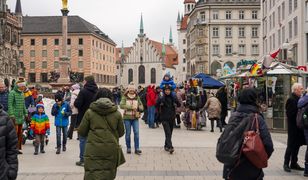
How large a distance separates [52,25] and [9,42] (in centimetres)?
1862

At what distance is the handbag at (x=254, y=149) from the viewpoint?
5215 millimetres

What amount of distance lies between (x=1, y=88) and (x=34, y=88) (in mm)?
5572

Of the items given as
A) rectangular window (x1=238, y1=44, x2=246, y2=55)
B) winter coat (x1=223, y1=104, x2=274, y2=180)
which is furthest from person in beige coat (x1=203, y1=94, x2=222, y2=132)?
rectangular window (x1=238, y1=44, x2=246, y2=55)

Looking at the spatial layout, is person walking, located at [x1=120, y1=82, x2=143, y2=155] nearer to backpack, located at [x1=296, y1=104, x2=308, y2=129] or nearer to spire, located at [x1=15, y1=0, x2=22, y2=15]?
backpack, located at [x1=296, y1=104, x2=308, y2=129]

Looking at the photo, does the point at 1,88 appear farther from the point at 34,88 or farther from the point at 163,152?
the point at 34,88

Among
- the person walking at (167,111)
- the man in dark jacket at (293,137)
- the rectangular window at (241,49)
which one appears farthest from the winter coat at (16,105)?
the rectangular window at (241,49)

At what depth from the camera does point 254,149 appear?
17.1 feet

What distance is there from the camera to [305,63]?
34531mm

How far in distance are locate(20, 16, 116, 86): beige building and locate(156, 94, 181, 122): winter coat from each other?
76.1m

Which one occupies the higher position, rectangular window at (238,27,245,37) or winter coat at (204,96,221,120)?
rectangular window at (238,27,245,37)

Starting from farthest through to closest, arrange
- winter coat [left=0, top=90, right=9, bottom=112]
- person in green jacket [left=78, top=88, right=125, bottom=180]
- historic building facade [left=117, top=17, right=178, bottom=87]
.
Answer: historic building facade [left=117, top=17, right=178, bottom=87] < winter coat [left=0, top=90, right=9, bottom=112] < person in green jacket [left=78, top=88, right=125, bottom=180]

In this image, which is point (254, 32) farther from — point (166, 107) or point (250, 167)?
point (250, 167)

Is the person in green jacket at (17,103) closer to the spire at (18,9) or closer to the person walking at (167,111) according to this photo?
the person walking at (167,111)

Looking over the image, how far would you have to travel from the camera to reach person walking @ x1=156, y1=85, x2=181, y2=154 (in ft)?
37.8
